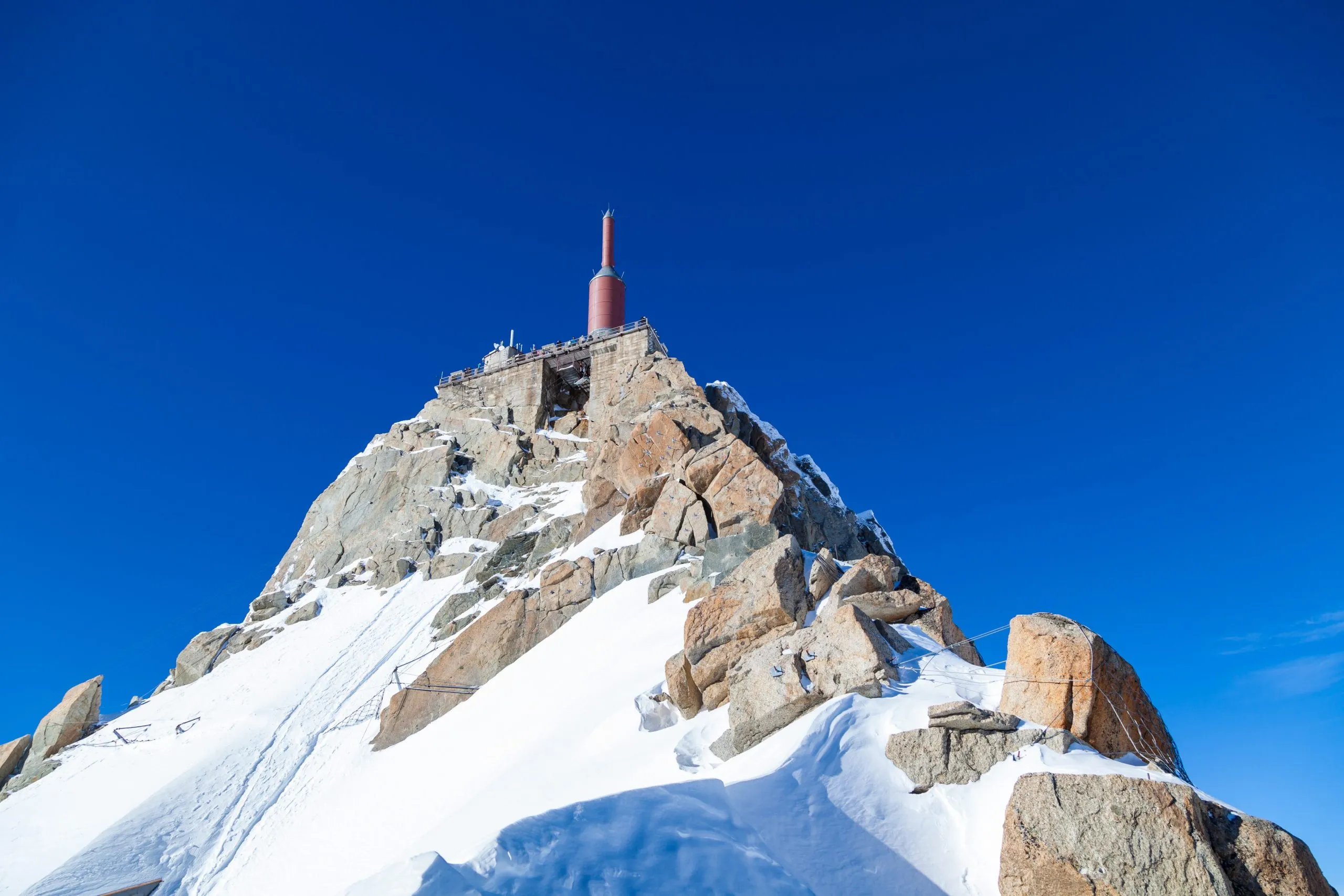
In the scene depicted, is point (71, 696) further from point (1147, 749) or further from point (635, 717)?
point (1147, 749)

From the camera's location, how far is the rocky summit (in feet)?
28.6

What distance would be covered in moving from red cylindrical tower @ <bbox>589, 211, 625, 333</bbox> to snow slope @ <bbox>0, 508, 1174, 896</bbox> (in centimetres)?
2428

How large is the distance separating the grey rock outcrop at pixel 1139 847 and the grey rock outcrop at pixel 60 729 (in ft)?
109

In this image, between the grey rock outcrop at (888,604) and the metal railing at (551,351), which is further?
the metal railing at (551,351)

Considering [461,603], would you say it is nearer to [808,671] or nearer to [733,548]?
[733,548]

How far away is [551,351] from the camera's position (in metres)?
50.0

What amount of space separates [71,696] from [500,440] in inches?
895

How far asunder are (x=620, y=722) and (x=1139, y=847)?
978 centimetres

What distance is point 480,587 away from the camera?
106 feet

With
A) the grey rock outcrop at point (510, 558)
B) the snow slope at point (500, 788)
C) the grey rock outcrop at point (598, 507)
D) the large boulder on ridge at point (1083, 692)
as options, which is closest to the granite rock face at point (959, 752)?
the snow slope at point (500, 788)

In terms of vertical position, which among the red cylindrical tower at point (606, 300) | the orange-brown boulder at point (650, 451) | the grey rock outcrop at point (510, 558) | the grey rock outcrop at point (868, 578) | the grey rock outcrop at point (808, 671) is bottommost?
the grey rock outcrop at point (808, 671)

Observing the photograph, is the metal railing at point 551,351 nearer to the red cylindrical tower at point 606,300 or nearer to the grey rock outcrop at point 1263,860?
the red cylindrical tower at point 606,300

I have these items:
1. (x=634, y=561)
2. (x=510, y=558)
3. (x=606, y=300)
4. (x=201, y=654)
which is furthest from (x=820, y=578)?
(x=606, y=300)

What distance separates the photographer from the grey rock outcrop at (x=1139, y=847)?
26.0 feet
